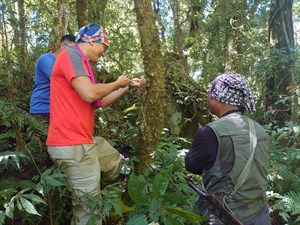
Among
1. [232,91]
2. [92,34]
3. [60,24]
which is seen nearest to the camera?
[232,91]

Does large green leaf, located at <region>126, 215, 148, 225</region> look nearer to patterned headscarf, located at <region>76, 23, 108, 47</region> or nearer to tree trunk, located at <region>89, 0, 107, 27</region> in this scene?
patterned headscarf, located at <region>76, 23, 108, 47</region>

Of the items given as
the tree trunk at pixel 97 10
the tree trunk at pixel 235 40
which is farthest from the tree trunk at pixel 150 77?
the tree trunk at pixel 97 10

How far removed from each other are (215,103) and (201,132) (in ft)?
Result: 0.99

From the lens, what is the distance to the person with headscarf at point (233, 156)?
234cm

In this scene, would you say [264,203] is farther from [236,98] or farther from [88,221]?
[88,221]

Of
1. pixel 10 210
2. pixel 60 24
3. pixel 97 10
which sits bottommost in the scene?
pixel 10 210

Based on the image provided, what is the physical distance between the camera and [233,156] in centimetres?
233

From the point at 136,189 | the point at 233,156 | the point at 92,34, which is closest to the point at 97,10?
the point at 92,34

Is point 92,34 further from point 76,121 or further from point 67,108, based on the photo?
point 76,121

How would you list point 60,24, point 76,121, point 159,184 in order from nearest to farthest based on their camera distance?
point 159,184, point 76,121, point 60,24

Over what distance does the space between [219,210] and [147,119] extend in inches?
61.8

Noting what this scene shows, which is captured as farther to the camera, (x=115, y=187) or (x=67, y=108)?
(x=115, y=187)

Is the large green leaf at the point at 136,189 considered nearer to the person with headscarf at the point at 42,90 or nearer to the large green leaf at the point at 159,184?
the large green leaf at the point at 159,184

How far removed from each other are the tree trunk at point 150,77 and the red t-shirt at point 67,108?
833mm
